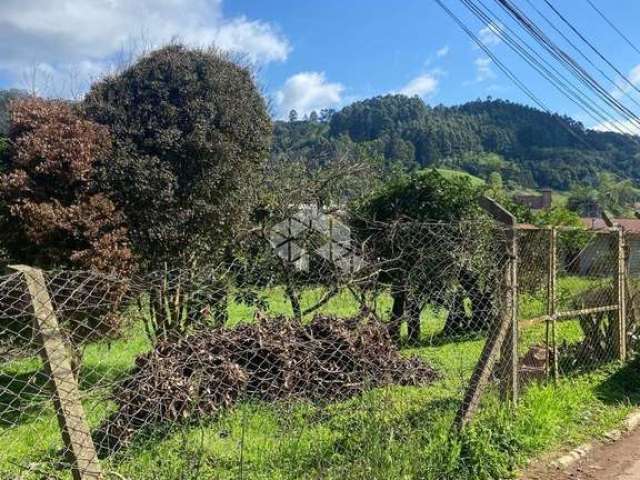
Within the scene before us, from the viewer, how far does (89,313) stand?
5.64 meters

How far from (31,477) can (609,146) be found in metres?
92.8

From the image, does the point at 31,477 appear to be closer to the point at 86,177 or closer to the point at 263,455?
the point at 263,455

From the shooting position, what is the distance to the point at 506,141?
3472 inches

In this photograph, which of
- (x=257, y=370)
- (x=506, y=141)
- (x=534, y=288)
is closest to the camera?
(x=257, y=370)

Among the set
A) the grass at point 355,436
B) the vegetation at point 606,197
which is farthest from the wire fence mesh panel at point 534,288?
the vegetation at point 606,197

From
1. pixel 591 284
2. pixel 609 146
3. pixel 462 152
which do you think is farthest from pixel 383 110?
pixel 591 284

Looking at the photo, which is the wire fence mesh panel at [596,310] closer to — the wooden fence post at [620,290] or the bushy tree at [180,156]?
the wooden fence post at [620,290]

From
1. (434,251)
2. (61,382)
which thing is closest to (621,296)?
(434,251)

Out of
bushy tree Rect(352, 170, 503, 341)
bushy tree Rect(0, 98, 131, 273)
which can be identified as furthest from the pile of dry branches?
bushy tree Rect(0, 98, 131, 273)

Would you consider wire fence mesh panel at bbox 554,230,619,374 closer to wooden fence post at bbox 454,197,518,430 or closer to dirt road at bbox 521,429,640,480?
dirt road at bbox 521,429,640,480

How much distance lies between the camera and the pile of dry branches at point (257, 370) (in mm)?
4449

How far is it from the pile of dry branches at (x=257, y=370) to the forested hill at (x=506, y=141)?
2483 inches

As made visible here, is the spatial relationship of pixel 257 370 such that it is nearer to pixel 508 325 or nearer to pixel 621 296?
pixel 508 325

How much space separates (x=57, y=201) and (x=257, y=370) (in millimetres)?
2644
